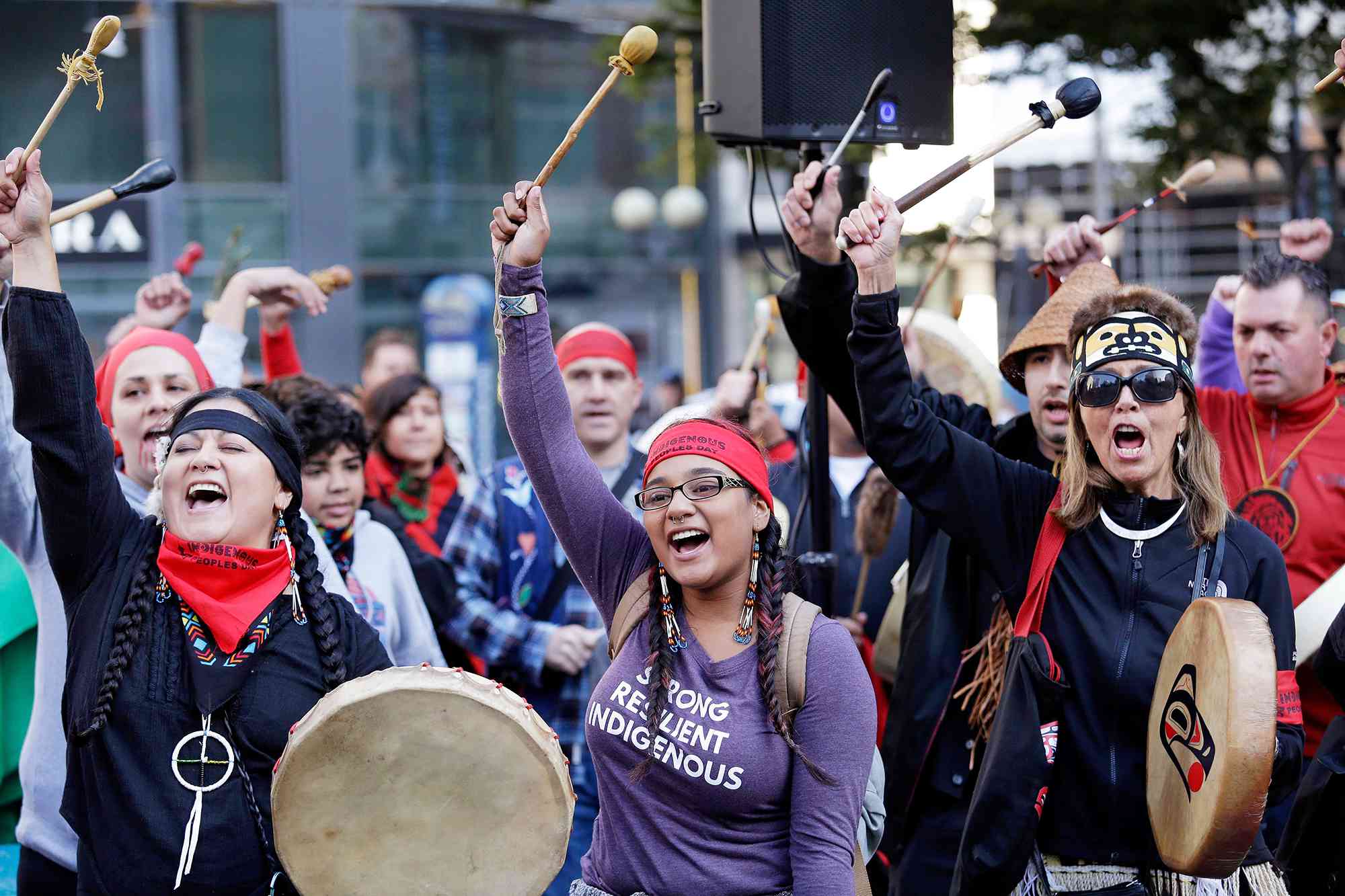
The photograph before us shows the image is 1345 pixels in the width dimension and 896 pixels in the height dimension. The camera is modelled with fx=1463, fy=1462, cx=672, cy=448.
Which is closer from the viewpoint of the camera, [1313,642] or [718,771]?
[718,771]

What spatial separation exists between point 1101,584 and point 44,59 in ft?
47.6

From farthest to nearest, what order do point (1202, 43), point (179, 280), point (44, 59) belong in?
point (44, 59) < point (1202, 43) < point (179, 280)

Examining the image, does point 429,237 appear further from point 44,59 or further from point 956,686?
point 956,686

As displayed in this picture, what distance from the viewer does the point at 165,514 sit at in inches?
114

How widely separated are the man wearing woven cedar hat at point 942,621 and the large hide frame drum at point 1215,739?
65 centimetres

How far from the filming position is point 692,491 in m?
2.69

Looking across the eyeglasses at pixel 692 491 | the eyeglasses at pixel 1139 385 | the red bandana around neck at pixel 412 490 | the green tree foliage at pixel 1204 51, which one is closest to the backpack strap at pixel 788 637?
the eyeglasses at pixel 692 491

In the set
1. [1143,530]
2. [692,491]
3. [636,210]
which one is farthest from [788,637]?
[636,210]

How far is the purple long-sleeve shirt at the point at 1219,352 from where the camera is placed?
4.80 meters

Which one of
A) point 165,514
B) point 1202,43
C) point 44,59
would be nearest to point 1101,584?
point 165,514

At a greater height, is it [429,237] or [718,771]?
[429,237]

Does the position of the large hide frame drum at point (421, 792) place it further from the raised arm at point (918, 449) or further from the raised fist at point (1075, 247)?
the raised fist at point (1075, 247)

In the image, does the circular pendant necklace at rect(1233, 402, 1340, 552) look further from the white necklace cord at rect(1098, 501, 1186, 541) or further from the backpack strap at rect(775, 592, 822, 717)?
the backpack strap at rect(775, 592, 822, 717)

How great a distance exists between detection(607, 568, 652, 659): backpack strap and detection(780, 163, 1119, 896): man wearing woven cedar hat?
74 centimetres
